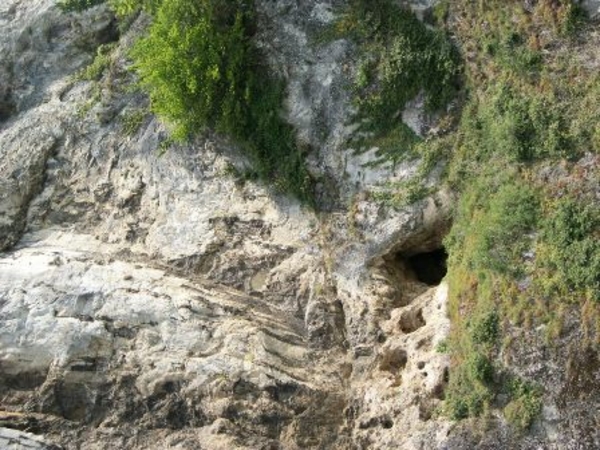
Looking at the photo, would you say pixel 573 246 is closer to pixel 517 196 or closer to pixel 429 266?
pixel 517 196

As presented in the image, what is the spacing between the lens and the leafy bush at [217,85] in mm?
14367

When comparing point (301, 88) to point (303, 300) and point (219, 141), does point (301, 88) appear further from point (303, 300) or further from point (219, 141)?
point (303, 300)

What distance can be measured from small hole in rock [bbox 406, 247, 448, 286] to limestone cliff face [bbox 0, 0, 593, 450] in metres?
0.20

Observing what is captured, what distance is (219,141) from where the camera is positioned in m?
15.0

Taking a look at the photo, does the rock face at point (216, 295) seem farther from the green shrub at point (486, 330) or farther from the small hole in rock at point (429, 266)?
the green shrub at point (486, 330)

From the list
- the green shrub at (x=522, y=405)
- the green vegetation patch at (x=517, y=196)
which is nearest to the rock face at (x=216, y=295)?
the green vegetation patch at (x=517, y=196)

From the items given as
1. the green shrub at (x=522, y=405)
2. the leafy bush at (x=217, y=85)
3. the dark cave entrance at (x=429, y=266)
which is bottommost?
the green shrub at (x=522, y=405)

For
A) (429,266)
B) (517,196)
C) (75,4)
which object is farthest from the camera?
(75,4)

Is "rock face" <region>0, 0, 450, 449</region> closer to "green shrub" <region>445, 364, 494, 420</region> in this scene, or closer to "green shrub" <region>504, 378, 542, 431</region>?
"green shrub" <region>445, 364, 494, 420</region>

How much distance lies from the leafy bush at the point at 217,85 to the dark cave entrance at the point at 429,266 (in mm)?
2279

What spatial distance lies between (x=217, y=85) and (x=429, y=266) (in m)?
4.88

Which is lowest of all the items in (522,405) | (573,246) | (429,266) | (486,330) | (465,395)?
(522,405)

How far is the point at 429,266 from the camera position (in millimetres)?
14141

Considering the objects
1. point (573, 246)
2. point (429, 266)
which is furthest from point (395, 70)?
point (573, 246)
